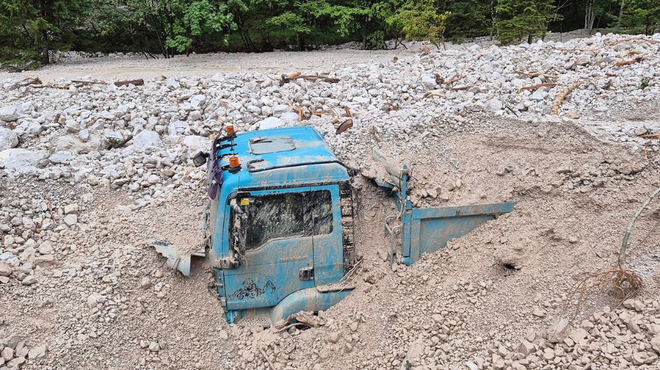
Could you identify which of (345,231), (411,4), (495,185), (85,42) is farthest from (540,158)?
(85,42)

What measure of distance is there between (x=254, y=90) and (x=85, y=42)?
1264 centimetres

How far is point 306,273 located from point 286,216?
2.07 feet

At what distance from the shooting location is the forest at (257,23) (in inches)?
626

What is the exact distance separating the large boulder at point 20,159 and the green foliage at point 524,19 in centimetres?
1412

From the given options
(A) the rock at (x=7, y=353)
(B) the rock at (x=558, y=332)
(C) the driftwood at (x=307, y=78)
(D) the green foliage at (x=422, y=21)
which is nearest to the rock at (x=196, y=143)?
(C) the driftwood at (x=307, y=78)

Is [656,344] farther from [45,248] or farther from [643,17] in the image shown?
[643,17]

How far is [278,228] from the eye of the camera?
4590 millimetres

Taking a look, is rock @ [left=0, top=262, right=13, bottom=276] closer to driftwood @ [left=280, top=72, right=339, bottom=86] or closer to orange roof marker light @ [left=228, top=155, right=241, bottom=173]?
orange roof marker light @ [left=228, top=155, right=241, bottom=173]

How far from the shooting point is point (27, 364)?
456 cm

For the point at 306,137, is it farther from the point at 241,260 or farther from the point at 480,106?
the point at 480,106

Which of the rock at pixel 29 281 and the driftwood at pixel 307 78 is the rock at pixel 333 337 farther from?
the driftwood at pixel 307 78

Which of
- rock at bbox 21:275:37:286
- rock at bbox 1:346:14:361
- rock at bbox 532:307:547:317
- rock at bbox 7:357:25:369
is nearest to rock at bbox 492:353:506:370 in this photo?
rock at bbox 532:307:547:317

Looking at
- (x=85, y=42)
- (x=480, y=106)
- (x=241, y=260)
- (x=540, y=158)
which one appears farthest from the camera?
(x=85, y=42)

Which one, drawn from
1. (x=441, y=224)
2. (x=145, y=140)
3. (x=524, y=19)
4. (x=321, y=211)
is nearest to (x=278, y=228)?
(x=321, y=211)
